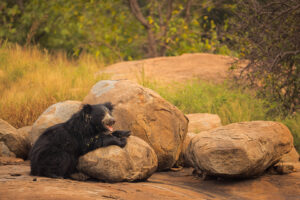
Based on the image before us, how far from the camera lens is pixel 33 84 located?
9.95 metres

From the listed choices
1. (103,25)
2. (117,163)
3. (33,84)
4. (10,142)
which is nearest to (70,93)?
(33,84)

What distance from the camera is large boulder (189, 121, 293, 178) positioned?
559 centimetres

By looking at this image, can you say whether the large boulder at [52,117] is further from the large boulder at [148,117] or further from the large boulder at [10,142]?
the large boulder at [148,117]

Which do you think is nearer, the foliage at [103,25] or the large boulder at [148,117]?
the large boulder at [148,117]

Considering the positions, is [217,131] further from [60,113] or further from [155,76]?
[155,76]

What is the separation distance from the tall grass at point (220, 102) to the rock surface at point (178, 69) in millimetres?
803

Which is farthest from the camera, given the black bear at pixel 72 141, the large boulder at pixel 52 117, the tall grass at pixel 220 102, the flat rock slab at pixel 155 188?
the tall grass at pixel 220 102

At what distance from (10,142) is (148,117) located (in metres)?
2.57

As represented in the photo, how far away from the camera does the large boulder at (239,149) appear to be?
5586mm

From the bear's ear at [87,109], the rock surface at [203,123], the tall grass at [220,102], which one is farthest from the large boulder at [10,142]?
the tall grass at [220,102]

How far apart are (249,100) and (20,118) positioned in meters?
5.80

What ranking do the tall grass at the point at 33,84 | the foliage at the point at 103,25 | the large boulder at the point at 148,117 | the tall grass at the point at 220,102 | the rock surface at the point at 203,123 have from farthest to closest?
the foliage at the point at 103,25 → the tall grass at the point at 220,102 → the tall grass at the point at 33,84 → the rock surface at the point at 203,123 → the large boulder at the point at 148,117

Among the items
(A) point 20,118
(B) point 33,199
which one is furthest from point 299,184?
(A) point 20,118

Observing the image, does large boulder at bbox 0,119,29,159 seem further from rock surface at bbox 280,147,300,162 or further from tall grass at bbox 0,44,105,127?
rock surface at bbox 280,147,300,162
